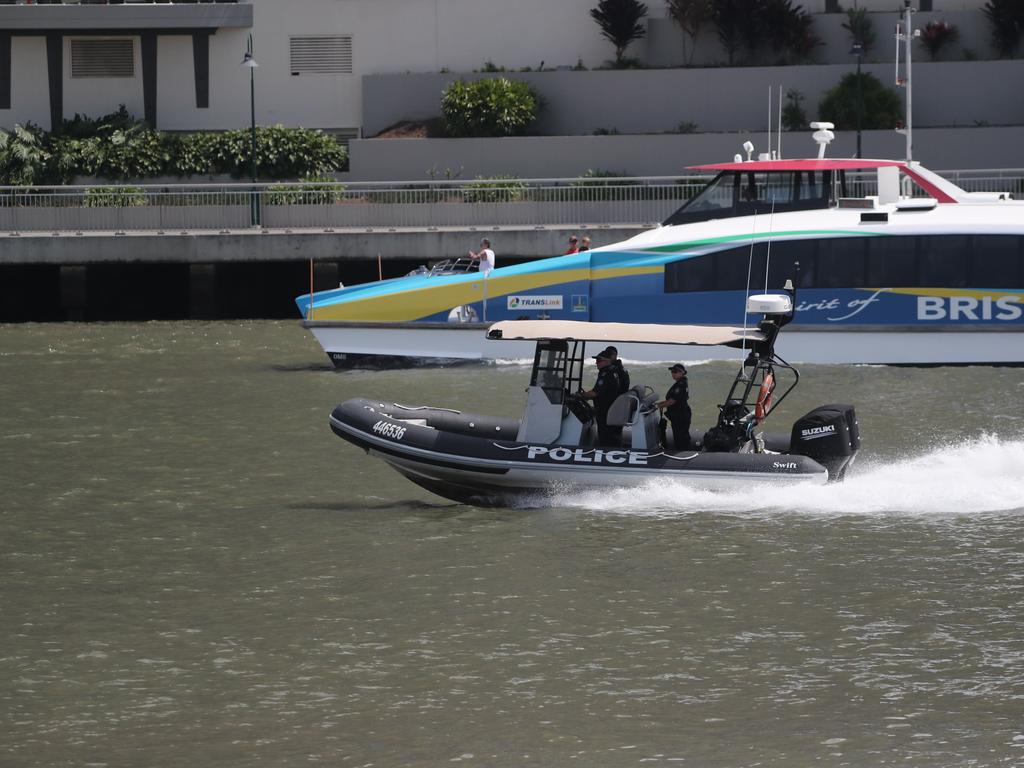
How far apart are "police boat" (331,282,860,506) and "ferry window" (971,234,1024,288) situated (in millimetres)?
9179

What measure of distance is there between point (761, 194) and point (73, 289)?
1943cm

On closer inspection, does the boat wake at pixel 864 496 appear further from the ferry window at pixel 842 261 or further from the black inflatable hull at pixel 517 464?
the ferry window at pixel 842 261

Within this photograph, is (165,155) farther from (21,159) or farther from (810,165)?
(810,165)

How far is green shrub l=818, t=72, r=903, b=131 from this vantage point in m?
45.7

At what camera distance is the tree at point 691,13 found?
48.5 meters

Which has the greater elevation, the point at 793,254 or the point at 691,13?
the point at 691,13

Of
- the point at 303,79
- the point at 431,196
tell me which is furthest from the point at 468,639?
the point at 303,79

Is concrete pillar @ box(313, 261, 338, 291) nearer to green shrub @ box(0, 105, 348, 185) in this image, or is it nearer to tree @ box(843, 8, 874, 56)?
green shrub @ box(0, 105, 348, 185)

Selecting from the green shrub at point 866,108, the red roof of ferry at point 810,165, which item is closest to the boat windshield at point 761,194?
the red roof of ferry at point 810,165

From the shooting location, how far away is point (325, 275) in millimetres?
40625

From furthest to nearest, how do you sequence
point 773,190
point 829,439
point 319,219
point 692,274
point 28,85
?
point 28,85, point 319,219, point 773,190, point 692,274, point 829,439

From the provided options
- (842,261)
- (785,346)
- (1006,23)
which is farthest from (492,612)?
(1006,23)

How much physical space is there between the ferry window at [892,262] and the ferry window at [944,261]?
151 mm

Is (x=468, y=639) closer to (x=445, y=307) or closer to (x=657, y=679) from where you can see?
(x=657, y=679)
